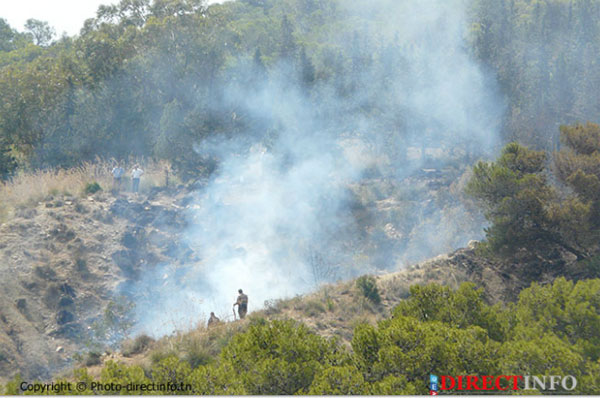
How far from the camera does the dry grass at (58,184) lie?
16812 millimetres

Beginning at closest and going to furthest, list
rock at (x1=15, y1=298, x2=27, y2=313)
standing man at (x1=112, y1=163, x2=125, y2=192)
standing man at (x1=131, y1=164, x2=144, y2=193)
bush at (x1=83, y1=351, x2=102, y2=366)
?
bush at (x1=83, y1=351, x2=102, y2=366) → rock at (x1=15, y1=298, x2=27, y2=313) → standing man at (x1=112, y1=163, x2=125, y2=192) → standing man at (x1=131, y1=164, x2=144, y2=193)

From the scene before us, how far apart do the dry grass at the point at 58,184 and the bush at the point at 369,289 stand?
9678mm

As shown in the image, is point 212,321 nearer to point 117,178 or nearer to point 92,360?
point 92,360

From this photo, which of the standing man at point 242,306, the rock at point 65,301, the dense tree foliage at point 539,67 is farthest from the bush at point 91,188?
the dense tree foliage at point 539,67

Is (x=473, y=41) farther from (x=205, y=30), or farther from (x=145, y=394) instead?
(x=145, y=394)

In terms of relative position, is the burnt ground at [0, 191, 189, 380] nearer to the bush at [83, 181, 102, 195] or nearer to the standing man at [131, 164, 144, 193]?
the bush at [83, 181, 102, 195]

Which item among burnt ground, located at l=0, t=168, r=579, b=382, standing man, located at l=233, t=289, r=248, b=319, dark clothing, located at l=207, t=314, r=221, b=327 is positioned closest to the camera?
dark clothing, located at l=207, t=314, r=221, b=327

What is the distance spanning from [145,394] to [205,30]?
21.3 metres

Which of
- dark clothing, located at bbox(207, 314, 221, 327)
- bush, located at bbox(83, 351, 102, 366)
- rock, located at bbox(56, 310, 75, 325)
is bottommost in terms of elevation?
bush, located at bbox(83, 351, 102, 366)

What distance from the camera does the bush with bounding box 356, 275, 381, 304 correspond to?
12.4 meters

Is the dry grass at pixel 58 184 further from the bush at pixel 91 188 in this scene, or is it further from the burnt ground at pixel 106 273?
the burnt ground at pixel 106 273

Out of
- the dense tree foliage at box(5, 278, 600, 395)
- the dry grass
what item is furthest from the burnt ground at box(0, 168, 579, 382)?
the dense tree foliage at box(5, 278, 600, 395)

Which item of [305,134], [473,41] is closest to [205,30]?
[305,134]

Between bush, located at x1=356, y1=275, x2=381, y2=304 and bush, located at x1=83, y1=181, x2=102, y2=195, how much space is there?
9.59m
